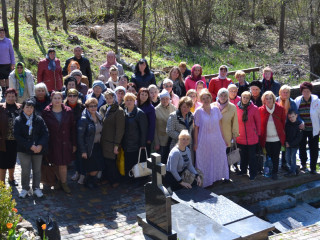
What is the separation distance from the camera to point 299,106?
9.51m

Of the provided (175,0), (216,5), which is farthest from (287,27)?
(175,0)

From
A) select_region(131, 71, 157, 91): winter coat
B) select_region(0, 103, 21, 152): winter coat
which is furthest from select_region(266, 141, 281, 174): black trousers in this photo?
select_region(0, 103, 21, 152): winter coat

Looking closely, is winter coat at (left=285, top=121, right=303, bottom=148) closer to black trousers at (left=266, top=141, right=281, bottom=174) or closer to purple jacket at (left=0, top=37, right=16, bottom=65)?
black trousers at (left=266, top=141, right=281, bottom=174)

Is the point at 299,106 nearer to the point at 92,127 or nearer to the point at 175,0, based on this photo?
the point at 92,127

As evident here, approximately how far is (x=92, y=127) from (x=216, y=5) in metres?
16.2

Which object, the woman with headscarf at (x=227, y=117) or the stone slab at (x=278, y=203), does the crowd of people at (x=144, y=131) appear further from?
the stone slab at (x=278, y=203)

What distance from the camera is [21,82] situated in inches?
402

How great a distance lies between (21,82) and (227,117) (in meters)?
4.41

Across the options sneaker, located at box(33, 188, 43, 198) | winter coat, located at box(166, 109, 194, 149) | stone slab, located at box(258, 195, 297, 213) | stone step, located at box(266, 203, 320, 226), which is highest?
winter coat, located at box(166, 109, 194, 149)

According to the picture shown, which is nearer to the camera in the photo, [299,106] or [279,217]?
[279,217]

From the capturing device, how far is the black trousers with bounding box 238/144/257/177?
9117 millimetres

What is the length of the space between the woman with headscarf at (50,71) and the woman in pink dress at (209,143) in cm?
377

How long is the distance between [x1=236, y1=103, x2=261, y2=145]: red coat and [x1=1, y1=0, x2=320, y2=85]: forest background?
8.04 meters

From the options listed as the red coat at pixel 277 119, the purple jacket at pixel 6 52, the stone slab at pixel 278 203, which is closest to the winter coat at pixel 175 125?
the red coat at pixel 277 119
